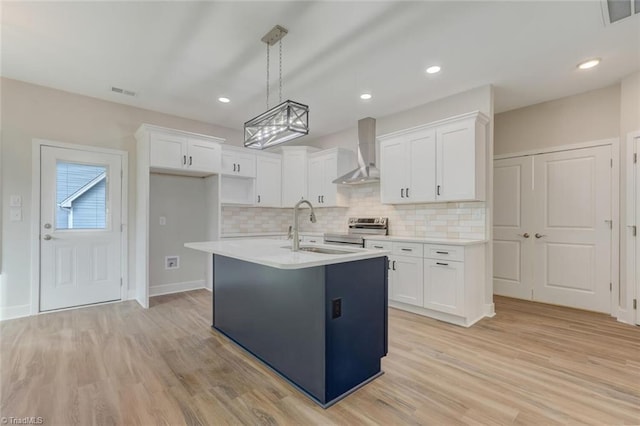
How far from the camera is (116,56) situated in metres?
2.96

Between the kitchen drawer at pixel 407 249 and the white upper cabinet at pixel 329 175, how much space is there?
1.62 m

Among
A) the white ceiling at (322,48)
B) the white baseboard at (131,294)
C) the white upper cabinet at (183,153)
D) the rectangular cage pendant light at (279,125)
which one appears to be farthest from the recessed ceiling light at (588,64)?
the white baseboard at (131,294)

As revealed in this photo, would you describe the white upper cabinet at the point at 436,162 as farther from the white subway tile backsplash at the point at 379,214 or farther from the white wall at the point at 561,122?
the white wall at the point at 561,122

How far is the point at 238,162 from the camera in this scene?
5047 millimetres

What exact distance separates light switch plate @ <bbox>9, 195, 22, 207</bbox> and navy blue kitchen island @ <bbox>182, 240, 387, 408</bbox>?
10.3 feet

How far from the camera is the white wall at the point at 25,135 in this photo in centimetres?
343

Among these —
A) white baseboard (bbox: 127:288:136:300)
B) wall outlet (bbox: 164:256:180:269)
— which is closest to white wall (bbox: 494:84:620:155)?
wall outlet (bbox: 164:256:180:269)

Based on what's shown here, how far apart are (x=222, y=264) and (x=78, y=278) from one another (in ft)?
7.64

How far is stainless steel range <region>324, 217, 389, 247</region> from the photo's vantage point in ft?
14.4

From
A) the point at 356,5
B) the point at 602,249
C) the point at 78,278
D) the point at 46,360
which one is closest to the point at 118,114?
the point at 78,278

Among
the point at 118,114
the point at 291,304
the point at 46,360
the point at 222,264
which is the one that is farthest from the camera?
the point at 118,114

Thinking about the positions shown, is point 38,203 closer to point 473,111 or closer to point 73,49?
point 73,49

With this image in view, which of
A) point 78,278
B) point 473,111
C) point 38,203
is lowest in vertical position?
point 78,278
